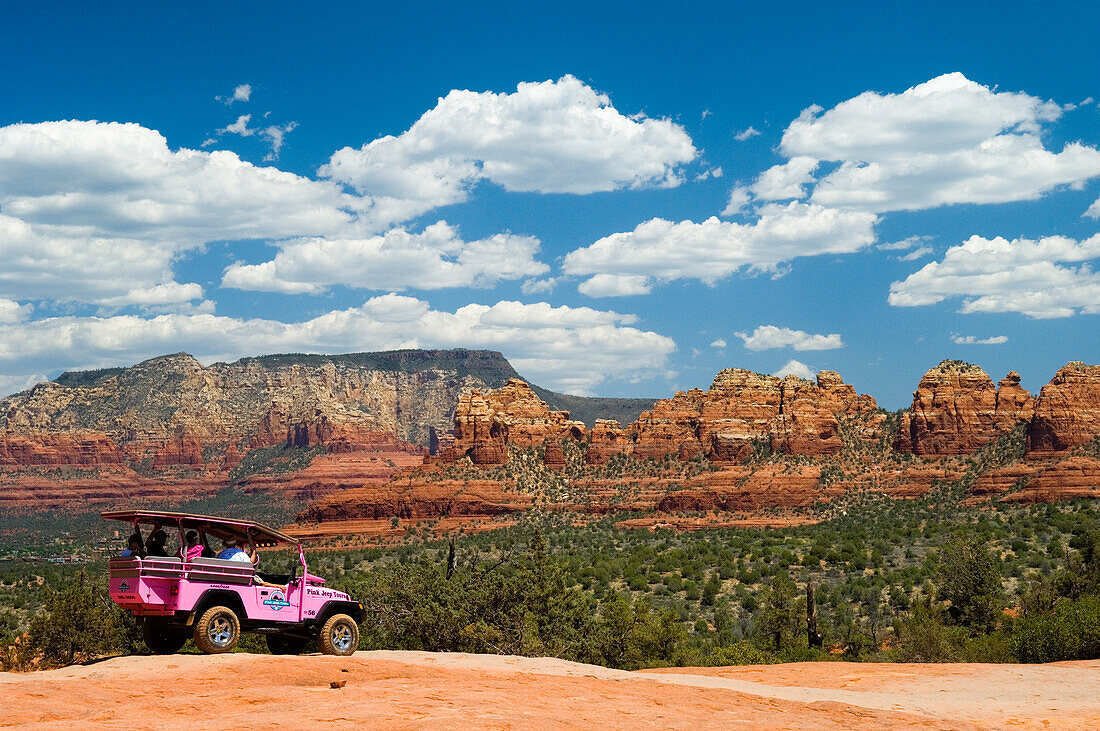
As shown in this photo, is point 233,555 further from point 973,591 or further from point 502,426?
point 502,426

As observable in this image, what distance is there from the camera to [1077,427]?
286 feet

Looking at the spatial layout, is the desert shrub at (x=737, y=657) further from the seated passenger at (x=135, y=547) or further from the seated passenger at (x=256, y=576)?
the seated passenger at (x=135, y=547)

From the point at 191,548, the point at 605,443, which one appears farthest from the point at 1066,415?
the point at 191,548

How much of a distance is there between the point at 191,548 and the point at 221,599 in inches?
41.9

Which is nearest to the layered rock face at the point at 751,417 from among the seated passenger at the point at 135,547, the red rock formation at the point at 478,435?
the red rock formation at the point at 478,435

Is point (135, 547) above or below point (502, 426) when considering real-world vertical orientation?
below

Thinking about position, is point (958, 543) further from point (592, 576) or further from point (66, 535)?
point (66, 535)

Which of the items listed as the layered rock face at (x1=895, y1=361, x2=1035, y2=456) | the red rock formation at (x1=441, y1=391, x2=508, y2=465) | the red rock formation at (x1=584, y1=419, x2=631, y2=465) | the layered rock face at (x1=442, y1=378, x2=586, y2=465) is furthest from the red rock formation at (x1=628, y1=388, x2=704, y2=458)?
the layered rock face at (x1=895, y1=361, x2=1035, y2=456)

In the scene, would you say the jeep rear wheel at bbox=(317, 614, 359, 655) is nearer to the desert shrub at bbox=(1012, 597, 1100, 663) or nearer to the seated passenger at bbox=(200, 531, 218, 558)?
the seated passenger at bbox=(200, 531, 218, 558)

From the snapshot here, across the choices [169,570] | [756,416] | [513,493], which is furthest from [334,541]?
[169,570]

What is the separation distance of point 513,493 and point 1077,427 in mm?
52371

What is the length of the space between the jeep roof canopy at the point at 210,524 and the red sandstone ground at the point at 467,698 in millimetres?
2379

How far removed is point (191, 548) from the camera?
1806 cm

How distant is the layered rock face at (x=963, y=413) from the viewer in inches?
3829
